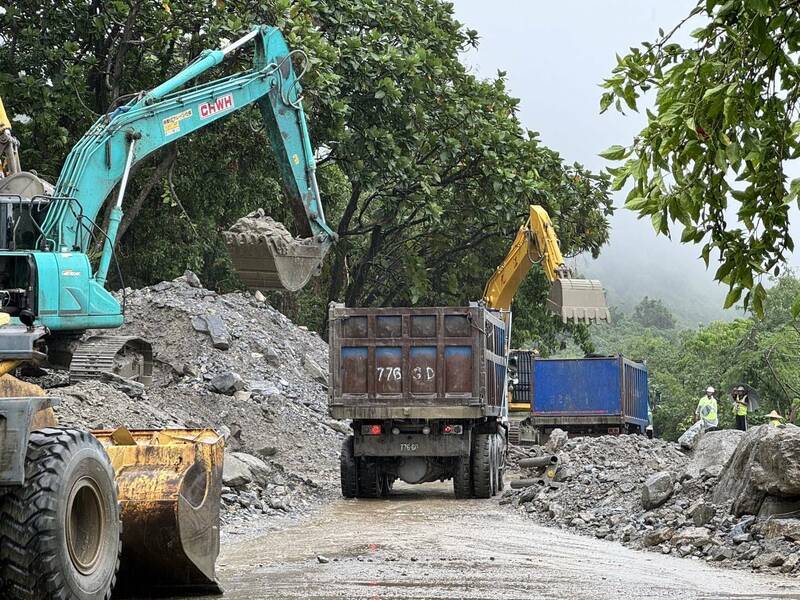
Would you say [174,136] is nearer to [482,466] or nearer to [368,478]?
[368,478]

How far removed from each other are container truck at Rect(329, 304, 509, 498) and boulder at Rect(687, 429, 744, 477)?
9.90 feet

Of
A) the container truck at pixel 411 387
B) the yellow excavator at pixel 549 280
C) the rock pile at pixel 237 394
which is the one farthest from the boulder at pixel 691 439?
the rock pile at pixel 237 394

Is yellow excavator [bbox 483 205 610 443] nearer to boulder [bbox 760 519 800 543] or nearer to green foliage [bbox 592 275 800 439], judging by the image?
boulder [bbox 760 519 800 543]

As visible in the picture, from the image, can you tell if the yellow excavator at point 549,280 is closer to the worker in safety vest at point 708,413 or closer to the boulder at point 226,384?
the worker in safety vest at point 708,413

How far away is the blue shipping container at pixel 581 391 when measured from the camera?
91.6 feet

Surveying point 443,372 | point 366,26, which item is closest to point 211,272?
point 366,26

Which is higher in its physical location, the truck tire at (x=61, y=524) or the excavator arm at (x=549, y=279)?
the excavator arm at (x=549, y=279)

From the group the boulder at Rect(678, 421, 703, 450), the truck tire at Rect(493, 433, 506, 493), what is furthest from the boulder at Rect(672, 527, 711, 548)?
the boulder at Rect(678, 421, 703, 450)

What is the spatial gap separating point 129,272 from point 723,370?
35105mm

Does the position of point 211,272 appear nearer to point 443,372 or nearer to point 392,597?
point 443,372

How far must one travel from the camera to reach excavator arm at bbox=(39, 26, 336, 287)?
54.7 ft

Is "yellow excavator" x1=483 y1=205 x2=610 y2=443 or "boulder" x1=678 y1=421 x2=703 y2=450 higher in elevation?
"yellow excavator" x1=483 y1=205 x2=610 y2=443

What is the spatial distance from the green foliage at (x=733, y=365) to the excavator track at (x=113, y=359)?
3255 centimetres

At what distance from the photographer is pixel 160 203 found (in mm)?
30250
